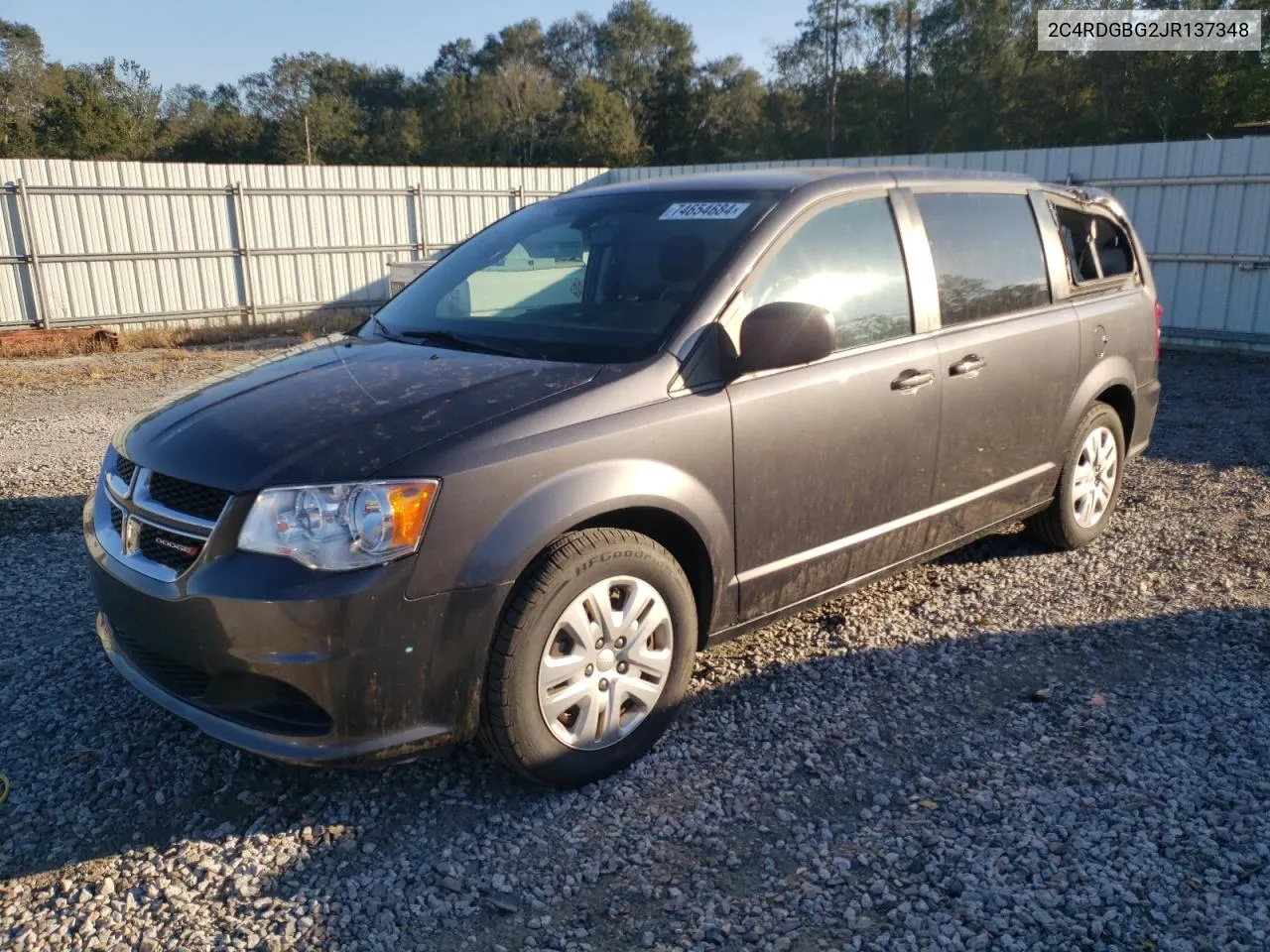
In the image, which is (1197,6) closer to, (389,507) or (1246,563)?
(1246,563)

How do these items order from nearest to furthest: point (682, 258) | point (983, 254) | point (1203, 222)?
point (682, 258) → point (983, 254) → point (1203, 222)

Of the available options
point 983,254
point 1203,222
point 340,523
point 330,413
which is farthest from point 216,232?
point 340,523

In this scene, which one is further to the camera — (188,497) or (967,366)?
(967,366)

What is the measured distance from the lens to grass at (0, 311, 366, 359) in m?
13.9

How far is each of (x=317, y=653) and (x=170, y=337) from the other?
1499cm

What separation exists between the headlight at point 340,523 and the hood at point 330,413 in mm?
48

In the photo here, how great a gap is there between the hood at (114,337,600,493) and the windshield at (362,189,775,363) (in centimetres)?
19

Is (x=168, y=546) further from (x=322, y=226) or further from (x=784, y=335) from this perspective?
(x=322, y=226)

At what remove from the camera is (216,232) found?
17.2m

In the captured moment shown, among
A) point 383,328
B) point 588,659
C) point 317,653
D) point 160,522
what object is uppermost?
point 383,328

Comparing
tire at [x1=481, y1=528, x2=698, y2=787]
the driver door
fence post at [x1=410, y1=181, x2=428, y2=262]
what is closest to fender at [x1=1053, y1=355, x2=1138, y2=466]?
the driver door

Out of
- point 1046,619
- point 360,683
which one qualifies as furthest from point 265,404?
point 1046,619

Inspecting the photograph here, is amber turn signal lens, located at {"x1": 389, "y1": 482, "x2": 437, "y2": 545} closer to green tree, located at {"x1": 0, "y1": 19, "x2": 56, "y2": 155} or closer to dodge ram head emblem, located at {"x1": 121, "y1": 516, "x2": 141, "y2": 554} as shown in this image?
dodge ram head emblem, located at {"x1": 121, "y1": 516, "x2": 141, "y2": 554}

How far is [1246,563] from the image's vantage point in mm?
5098
